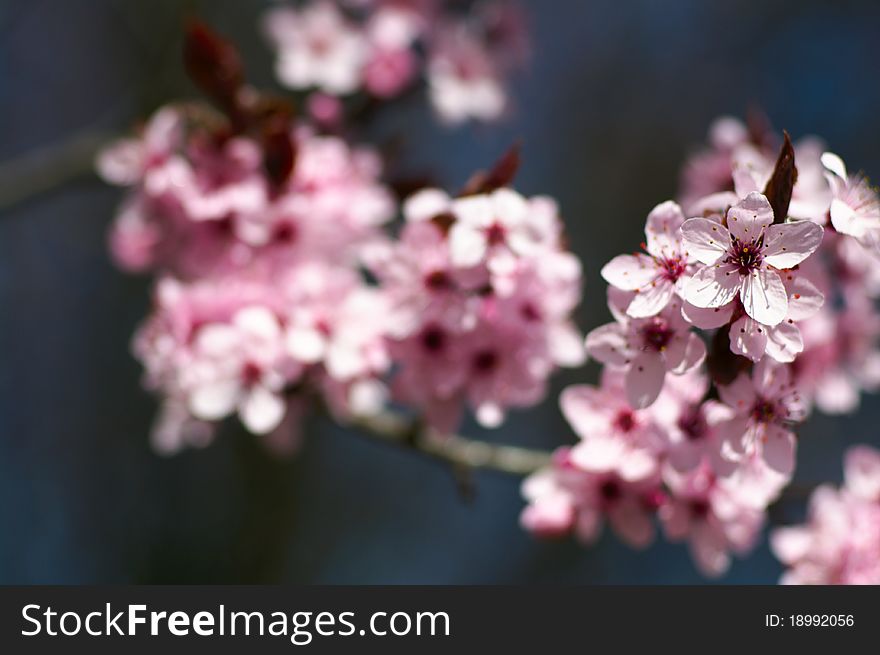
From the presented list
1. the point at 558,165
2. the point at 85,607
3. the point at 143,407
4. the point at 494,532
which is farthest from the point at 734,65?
the point at 85,607

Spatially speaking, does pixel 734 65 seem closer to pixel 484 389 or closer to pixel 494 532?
pixel 494 532

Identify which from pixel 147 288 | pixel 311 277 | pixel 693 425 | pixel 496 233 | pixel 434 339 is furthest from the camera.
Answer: pixel 147 288

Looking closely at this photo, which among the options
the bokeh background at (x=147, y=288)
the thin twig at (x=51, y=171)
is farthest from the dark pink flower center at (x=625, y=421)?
the bokeh background at (x=147, y=288)

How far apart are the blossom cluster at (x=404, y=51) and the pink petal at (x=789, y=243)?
1.27 meters

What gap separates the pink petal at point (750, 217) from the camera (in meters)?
1.11

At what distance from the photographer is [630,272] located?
1.19 m

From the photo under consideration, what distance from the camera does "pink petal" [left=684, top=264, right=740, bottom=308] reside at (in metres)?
1.09

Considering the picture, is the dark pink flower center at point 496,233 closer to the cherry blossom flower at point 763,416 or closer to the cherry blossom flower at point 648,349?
the cherry blossom flower at point 648,349

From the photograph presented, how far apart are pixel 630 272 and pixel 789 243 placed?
0.20m

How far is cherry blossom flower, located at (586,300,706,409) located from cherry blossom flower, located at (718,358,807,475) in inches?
3.4

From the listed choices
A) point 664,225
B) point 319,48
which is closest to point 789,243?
point 664,225

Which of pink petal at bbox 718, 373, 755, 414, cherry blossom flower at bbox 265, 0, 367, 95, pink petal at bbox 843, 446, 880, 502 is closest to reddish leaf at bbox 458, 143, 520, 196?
pink petal at bbox 718, 373, 755, 414

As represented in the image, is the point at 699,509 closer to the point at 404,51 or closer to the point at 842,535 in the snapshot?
the point at 842,535

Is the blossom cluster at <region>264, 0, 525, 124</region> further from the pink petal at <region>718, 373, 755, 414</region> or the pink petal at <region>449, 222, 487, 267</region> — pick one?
the pink petal at <region>718, 373, 755, 414</region>
